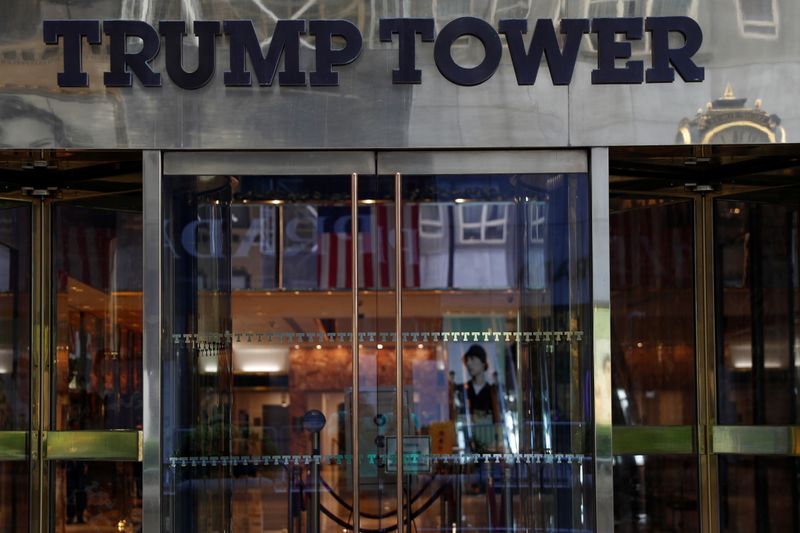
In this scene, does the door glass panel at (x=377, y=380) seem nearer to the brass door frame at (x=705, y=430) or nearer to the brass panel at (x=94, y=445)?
the brass panel at (x=94, y=445)

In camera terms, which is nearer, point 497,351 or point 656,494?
point 497,351

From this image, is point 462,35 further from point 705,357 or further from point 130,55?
point 705,357

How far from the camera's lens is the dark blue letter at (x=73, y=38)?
254 inches

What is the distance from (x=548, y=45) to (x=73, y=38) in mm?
2570

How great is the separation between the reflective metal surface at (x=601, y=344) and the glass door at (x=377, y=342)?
0.20ft

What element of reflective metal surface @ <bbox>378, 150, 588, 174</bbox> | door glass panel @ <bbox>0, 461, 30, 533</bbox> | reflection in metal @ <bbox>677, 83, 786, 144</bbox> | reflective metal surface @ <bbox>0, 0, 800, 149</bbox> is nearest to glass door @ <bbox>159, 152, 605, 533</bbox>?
reflective metal surface @ <bbox>378, 150, 588, 174</bbox>

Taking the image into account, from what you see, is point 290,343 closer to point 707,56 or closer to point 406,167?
point 406,167

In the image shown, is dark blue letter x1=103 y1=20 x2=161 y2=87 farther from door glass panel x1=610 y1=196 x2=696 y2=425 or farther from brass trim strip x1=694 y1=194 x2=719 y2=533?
brass trim strip x1=694 y1=194 x2=719 y2=533

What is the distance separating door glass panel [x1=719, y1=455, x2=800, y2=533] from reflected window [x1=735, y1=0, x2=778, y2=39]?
3032 millimetres

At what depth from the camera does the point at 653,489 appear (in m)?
8.21

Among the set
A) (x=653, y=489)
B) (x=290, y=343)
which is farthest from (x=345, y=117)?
(x=653, y=489)

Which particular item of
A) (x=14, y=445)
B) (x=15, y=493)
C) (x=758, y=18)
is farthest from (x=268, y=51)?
(x=15, y=493)

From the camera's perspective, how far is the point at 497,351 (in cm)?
742

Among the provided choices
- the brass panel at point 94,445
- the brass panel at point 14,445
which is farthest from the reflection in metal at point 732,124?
the brass panel at point 14,445
